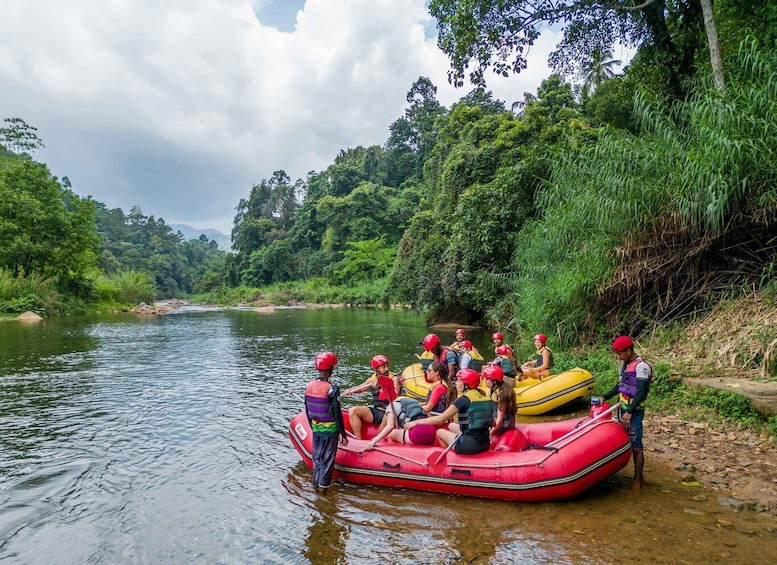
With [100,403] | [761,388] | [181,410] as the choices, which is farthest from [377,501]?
[100,403]

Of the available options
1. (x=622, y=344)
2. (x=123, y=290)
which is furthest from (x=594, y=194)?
(x=123, y=290)

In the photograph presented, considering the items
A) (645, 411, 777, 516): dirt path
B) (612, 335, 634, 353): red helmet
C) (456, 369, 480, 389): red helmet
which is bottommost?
(645, 411, 777, 516): dirt path

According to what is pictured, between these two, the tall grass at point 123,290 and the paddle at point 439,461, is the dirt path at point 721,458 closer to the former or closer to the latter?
the paddle at point 439,461

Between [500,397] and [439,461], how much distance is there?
0.91 metres

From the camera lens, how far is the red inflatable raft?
452cm

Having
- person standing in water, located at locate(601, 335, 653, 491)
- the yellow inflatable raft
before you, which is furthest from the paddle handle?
the yellow inflatable raft

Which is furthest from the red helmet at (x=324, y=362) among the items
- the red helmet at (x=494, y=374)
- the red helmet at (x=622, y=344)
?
the red helmet at (x=622, y=344)

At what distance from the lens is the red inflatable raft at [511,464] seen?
14.8ft

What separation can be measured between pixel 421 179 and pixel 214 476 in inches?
2120

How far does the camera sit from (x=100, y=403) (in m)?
9.01

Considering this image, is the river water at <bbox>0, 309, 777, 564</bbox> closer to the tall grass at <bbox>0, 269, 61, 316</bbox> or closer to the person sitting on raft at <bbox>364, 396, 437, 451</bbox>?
the person sitting on raft at <bbox>364, 396, 437, 451</bbox>

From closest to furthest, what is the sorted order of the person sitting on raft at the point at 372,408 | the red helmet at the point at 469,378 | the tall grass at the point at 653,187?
the red helmet at the point at 469,378 < the person sitting on raft at the point at 372,408 < the tall grass at the point at 653,187

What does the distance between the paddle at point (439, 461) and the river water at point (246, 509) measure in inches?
12.0

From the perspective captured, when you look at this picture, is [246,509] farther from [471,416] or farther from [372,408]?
[471,416]
